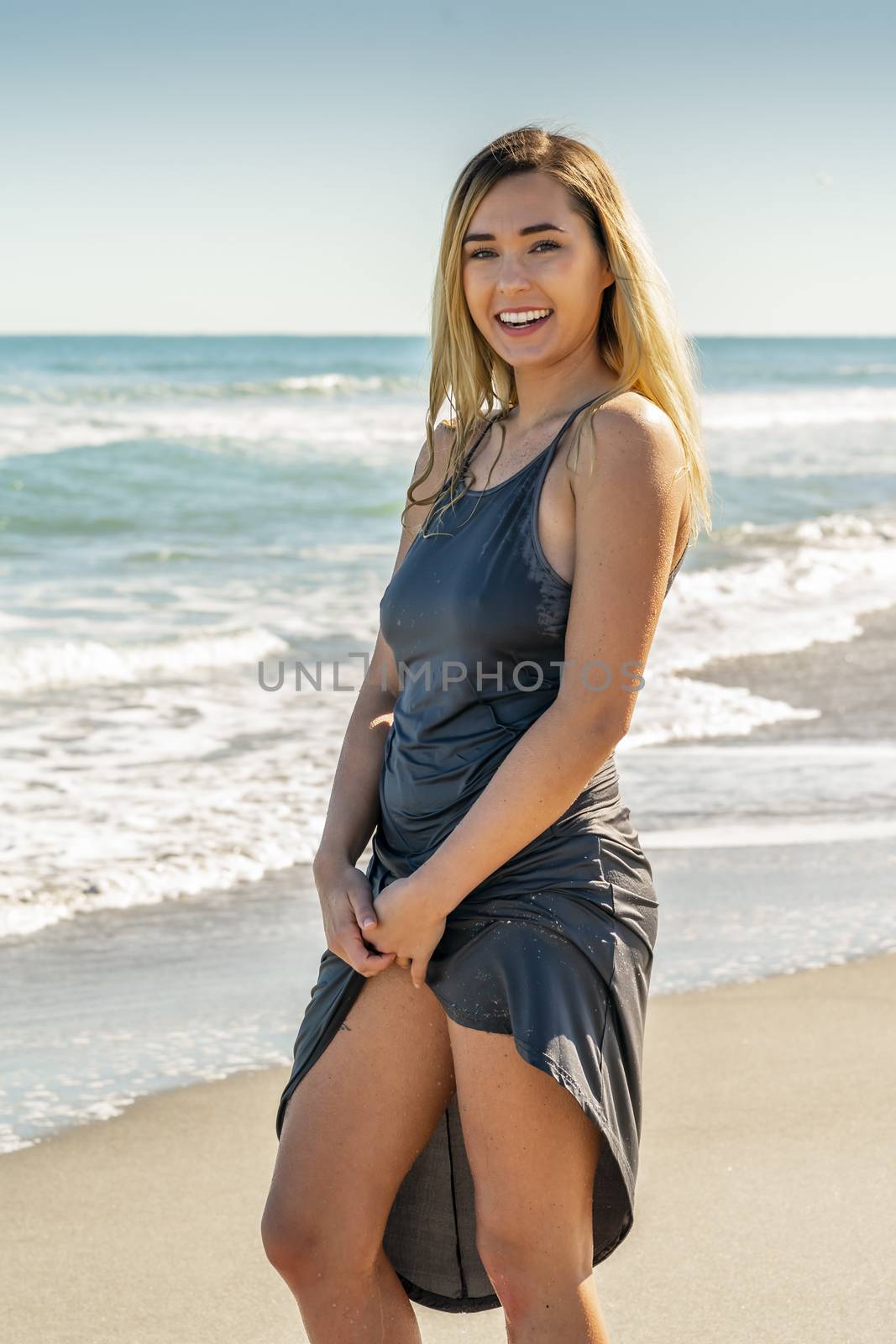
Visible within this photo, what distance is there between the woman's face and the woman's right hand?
80 centimetres

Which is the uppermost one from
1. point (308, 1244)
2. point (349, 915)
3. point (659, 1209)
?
point (349, 915)

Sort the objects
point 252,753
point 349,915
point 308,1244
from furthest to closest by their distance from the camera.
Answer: point 252,753
point 349,915
point 308,1244

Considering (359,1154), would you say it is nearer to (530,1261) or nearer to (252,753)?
(530,1261)

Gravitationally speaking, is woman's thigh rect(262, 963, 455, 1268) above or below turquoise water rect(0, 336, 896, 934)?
above

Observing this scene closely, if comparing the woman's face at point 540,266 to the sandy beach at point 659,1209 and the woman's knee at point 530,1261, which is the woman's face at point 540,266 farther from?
the sandy beach at point 659,1209

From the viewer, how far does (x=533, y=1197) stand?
1.87 meters

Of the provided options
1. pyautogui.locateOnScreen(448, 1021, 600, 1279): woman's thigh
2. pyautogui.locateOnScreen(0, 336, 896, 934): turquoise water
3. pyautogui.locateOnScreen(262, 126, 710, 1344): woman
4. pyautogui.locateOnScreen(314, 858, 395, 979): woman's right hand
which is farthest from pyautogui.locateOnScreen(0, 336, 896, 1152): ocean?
pyautogui.locateOnScreen(448, 1021, 600, 1279): woman's thigh

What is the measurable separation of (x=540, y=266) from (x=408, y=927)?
0.96 meters

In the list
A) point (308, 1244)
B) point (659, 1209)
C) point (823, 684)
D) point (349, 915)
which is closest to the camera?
point (308, 1244)

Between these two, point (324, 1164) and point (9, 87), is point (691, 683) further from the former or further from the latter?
point (9, 87)

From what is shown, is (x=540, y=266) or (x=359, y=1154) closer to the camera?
(x=359, y=1154)

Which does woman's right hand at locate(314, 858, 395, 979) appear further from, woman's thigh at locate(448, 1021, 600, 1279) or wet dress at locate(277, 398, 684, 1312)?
woman's thigh at locate(448, 1021, 600, 1279)

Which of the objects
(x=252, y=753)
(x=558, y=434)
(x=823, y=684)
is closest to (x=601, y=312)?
(x=558, y=434)

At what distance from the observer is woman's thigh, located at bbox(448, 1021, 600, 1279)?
186cm
